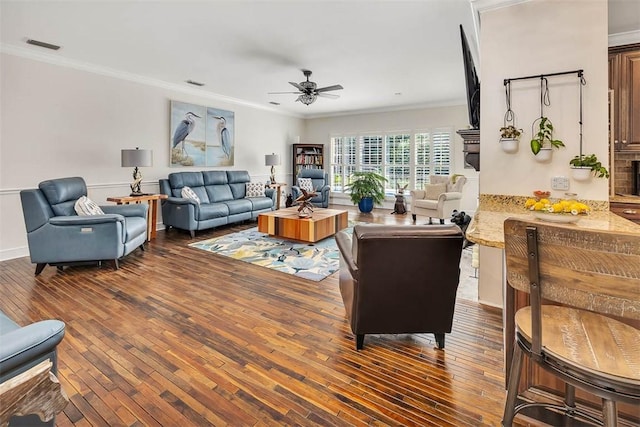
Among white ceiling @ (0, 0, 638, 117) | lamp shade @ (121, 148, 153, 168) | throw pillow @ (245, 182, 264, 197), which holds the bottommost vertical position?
throw pillow @ (245, 182, 264, 197)

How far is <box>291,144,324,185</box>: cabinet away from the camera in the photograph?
30.0 ft

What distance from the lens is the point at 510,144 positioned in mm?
2535

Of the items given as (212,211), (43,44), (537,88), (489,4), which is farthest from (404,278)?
(43,44)

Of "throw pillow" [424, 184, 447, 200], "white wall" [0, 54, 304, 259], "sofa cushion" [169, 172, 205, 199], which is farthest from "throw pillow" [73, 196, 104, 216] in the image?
"throw pillow" [424, 184, 447, 200]

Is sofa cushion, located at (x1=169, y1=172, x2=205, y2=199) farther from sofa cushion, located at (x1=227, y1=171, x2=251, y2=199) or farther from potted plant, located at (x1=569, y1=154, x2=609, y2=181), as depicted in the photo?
potted plant, located at (x1=569, y1=154, x2=609, y2=181)

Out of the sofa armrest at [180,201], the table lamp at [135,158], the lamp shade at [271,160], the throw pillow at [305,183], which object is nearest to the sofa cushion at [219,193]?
the sofa armrest at [180,201]

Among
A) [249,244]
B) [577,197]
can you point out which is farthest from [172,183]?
[577,197]

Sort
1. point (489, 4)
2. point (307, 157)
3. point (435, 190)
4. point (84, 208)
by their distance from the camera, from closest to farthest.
→ point (489, 4)
point (84, 208)
point (435, 190)
point (307, 157)

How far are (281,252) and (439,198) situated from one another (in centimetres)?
343

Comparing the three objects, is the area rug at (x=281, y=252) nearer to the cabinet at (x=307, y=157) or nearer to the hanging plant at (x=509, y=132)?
the hanging plant at (x=509, y=132)

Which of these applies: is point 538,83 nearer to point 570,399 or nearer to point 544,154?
point 544,154

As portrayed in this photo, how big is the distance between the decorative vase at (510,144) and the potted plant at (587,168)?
398mm

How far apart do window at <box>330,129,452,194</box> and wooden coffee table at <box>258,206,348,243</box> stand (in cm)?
373

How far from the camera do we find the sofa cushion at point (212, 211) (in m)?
5.32
